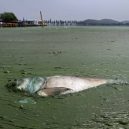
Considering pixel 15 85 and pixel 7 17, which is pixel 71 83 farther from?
pixel 7 17

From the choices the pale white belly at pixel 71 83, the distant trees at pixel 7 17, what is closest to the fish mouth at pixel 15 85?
the pale white belly at pixel 71 83

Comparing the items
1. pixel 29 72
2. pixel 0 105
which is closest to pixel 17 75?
pixel 29 72

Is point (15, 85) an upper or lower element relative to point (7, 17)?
upper

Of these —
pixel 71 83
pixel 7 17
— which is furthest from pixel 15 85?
pixel 7 17

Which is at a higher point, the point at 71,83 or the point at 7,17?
the point at 71,83

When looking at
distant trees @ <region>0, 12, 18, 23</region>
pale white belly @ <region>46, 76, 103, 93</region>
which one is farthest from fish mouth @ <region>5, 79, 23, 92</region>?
distant trees @ <region>0, 12, 18, 23</region>

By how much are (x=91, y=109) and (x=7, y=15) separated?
97.5 metres

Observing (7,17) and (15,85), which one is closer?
(15,85)

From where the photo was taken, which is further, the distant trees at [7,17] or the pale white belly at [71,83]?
the distant trees at [7,17]

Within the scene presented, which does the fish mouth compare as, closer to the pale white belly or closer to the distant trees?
the pale white belly

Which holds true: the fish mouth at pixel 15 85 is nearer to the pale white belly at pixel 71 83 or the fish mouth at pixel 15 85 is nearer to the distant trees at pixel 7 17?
the pale white belly at pixel 71 83

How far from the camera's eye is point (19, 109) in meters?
7.20

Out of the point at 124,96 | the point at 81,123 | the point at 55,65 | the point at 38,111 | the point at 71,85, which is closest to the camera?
the point at 81,123

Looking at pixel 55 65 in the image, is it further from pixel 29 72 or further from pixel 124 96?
pixel 124 96
